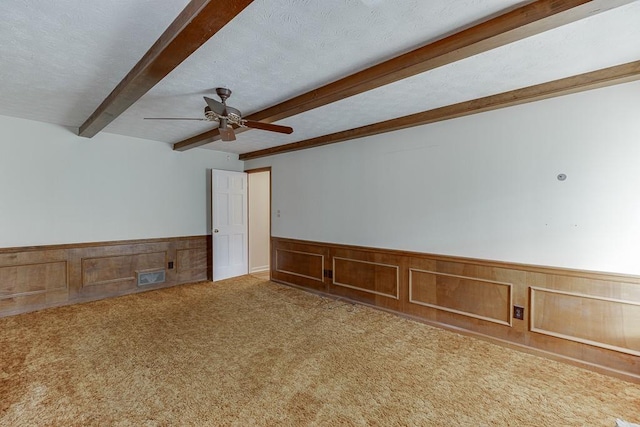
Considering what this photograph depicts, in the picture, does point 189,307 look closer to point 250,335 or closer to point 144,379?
point 250,335

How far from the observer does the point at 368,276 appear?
13.3 ft

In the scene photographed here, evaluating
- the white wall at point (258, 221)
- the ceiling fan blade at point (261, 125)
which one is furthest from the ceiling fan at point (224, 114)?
the white wall at point (258, 221)

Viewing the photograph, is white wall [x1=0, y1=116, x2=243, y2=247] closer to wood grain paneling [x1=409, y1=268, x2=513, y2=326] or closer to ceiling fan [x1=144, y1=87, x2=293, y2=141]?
ceiling fan [x1=144, y1=87, x2=293, y2=141]

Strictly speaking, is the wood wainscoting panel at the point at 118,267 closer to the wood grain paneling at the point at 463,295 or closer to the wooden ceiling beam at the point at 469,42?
the wooden ceiling beam at the point at 469,42

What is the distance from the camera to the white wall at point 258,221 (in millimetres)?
6195

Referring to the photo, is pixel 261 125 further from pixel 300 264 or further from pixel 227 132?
pixel 300 264

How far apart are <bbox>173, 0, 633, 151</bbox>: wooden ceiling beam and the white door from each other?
123 inches

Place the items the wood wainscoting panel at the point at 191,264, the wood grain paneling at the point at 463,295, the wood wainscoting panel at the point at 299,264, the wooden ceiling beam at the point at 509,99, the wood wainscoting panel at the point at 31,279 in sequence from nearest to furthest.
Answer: the wooden ceiling beam at the point at 509,99
the wood grain paneling at the point at 463,295
the wood wainscoting panel at the point at 31,279
the wood wainscoting panel at the point at 299,264
the wood wainscoting panel at the point at 191,264

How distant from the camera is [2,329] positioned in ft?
10.7

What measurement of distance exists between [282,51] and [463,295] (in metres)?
2.91

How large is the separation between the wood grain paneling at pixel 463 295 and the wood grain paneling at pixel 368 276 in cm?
25

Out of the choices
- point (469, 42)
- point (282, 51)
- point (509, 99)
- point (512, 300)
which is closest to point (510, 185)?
point (509, 99)

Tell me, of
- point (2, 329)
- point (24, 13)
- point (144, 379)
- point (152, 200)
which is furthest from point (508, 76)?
point (2, 329)

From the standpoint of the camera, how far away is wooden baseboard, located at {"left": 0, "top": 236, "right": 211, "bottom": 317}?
12.2ft
